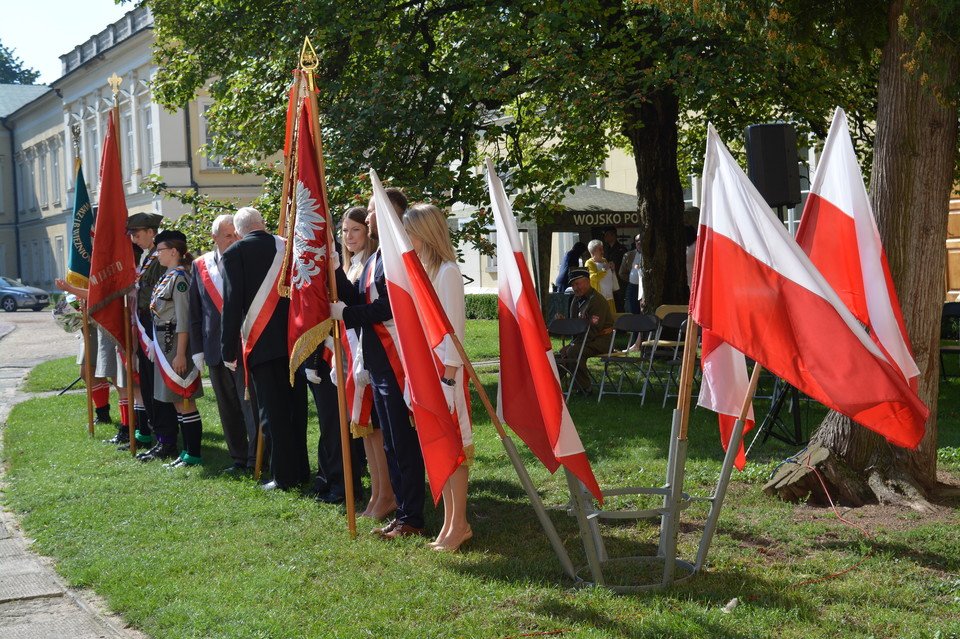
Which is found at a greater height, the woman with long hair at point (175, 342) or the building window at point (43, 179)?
the building window at point (43, 179)

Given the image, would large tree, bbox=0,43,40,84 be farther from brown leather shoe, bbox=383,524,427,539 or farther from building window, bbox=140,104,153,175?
brown leather shoe, bbox=383,524,427,539

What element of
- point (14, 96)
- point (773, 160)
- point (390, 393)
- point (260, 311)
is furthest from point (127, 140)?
point (390, 393)

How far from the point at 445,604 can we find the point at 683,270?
11.0m

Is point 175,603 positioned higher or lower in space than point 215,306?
lower

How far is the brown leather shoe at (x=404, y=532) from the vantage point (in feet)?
20.0

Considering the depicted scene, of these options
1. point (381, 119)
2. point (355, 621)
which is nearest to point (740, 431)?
point (355, 621)

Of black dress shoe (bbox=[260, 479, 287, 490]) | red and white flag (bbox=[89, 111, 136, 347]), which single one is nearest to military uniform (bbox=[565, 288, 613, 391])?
red and white flag (bbox=[89, 111, 136, 347])

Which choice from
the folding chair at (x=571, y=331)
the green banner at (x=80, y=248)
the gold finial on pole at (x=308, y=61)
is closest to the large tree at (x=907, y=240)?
the gold finial on pole at (x=308, y=61)

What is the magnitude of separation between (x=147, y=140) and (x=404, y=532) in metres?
43.2

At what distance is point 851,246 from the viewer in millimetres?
5172

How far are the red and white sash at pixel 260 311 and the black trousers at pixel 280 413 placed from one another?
0.18m

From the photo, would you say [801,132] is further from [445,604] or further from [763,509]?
[445,604]

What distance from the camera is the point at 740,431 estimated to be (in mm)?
5191

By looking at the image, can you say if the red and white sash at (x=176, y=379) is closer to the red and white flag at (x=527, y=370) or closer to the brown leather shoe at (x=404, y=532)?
the brown leather shoe at (x=404, y=532)
